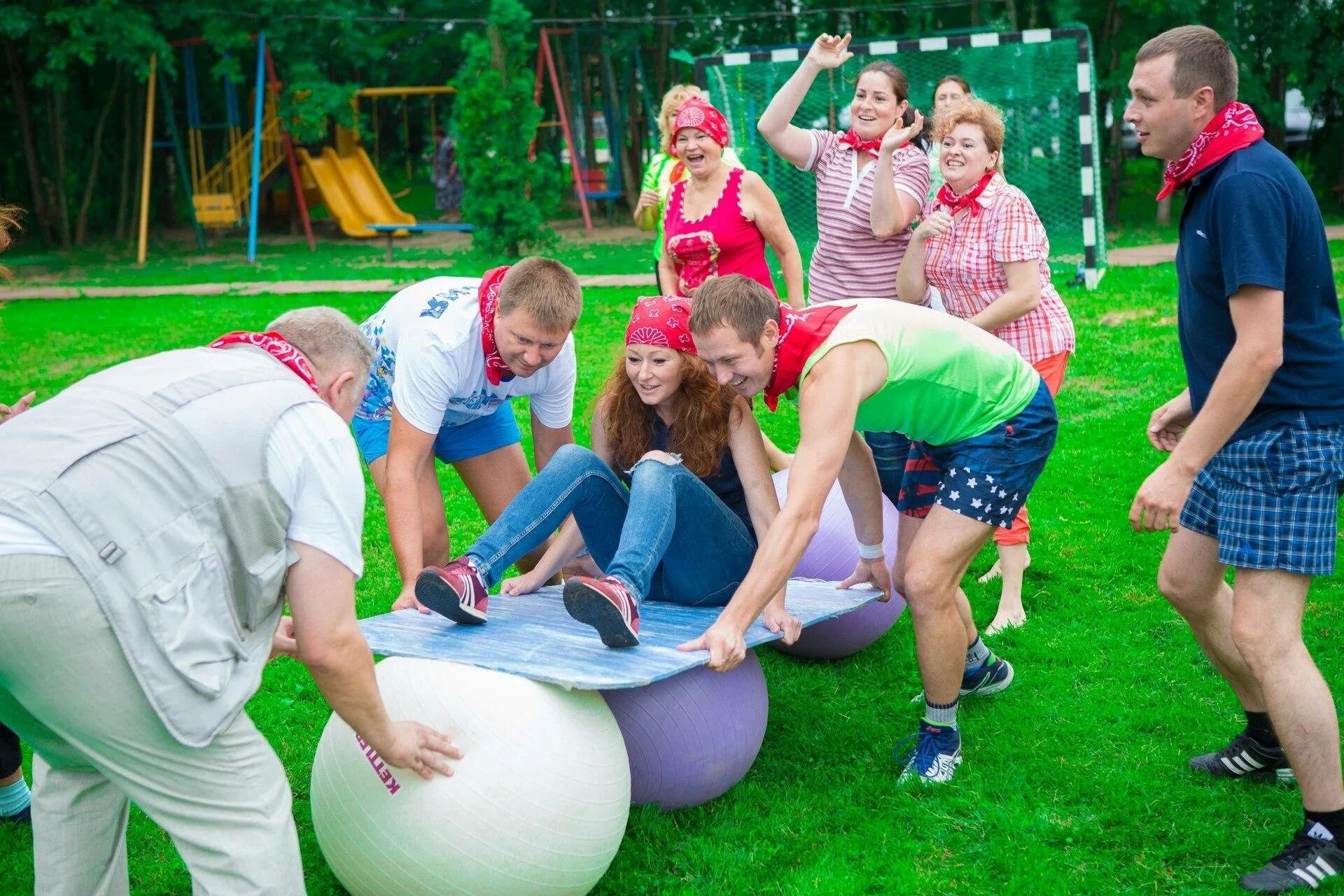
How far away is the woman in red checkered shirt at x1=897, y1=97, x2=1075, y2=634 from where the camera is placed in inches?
209

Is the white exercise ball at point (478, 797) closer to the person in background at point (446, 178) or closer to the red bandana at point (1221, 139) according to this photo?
the red bandana at point (1221, 139)

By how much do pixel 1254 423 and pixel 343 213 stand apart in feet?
72.6

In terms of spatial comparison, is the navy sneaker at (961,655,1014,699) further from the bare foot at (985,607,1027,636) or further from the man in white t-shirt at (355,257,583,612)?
the man in white t-shirt at (355,257,583,612)

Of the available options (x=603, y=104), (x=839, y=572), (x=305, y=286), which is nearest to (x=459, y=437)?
(x=839, y=572)

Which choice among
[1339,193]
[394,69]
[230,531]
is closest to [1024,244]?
[230,531]

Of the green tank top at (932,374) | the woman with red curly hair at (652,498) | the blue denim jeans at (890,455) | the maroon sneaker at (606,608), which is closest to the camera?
the maroon sneaker at (606,608)

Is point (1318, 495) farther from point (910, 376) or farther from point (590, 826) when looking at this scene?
point (590, 826)

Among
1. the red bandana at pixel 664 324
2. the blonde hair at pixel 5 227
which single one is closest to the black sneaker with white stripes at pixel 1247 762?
the red bandana at pixel 664 324

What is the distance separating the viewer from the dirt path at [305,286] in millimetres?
15398

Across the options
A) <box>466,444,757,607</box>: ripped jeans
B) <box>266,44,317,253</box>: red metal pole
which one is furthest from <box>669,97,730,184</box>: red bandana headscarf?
<box>266,44,317,253</box>: red metal pole

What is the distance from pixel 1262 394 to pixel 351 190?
2275 cm

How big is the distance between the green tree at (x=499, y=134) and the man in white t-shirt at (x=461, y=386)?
42.3ft

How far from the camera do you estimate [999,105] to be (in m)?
16.5

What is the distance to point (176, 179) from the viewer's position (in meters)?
27.5
